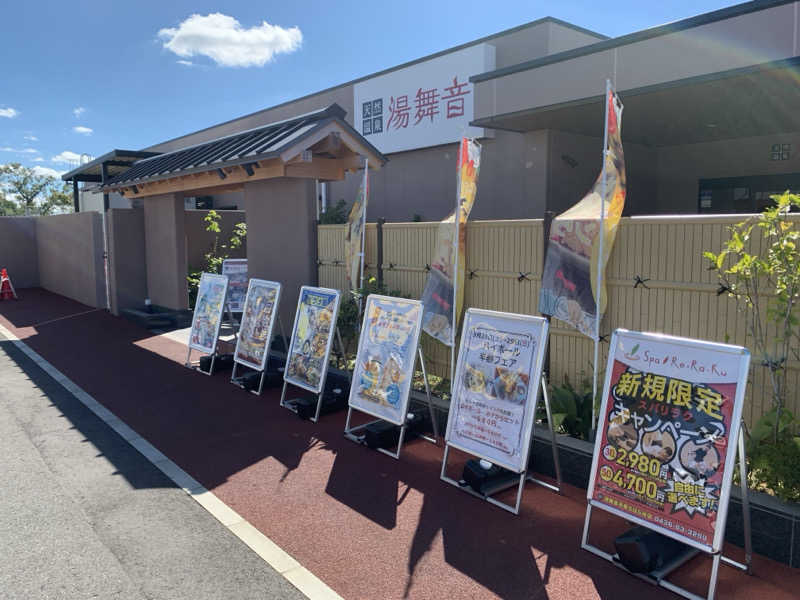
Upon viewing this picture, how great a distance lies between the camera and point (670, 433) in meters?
4.00

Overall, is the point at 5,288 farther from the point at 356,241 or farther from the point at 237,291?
the point at 356,241

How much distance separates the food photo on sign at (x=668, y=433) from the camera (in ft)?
12.4

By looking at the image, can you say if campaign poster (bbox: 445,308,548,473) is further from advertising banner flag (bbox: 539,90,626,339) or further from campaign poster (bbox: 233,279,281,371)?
campaign poster (bbox: 233,279,281,371)

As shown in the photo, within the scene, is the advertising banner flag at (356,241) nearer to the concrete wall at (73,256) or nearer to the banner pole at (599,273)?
the banner pole at (599,273)

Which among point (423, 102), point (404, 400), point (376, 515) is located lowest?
point (376, 515)

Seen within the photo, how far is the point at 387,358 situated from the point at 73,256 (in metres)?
15.4

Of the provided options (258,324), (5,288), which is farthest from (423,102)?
(5,288)

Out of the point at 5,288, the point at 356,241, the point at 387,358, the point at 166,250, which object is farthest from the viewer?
the point at 5,288

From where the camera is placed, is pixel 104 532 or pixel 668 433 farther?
pixel 104 532

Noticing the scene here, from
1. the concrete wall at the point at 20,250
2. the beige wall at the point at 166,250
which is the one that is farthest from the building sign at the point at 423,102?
the concrete wall at the point at 20,250

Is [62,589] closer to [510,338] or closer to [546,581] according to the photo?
[546,581]

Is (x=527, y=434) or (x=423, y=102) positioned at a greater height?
(x=423, y=102)

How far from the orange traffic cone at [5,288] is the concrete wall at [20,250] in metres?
2.52

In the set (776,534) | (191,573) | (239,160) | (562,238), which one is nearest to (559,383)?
(562,238)
